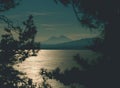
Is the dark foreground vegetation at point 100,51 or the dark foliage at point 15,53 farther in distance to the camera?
the dark foliage at point 15,53

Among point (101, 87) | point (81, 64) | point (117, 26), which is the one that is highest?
point (117, 26)

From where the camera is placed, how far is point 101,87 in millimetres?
5727

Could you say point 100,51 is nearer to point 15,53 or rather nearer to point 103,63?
point 103,63

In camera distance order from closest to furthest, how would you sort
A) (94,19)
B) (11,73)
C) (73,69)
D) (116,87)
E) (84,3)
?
(116,87) < (73,69) < (84,3) < (94,19) < (11,73)

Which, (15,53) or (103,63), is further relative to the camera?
(15,53)

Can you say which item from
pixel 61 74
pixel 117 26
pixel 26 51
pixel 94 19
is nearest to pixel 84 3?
pixel 94 19

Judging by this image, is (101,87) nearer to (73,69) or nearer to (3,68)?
(73,69)

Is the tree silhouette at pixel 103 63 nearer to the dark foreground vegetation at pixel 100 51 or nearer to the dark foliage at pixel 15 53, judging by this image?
the dark foreground vegetation at pixel 100 51

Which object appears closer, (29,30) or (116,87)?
(116,87)

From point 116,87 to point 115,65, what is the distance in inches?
15.5

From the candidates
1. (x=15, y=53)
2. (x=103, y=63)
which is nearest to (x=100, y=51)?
(x=103, y=63)

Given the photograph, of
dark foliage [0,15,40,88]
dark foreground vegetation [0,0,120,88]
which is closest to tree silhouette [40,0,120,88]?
dark foreground vegetation [0,0,120,88]

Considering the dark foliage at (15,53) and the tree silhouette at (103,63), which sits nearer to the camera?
the tree silhouette at (103,63)

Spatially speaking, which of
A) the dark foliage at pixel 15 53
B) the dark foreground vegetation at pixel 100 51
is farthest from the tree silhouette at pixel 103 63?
the dark foliage at pixel 15 53
